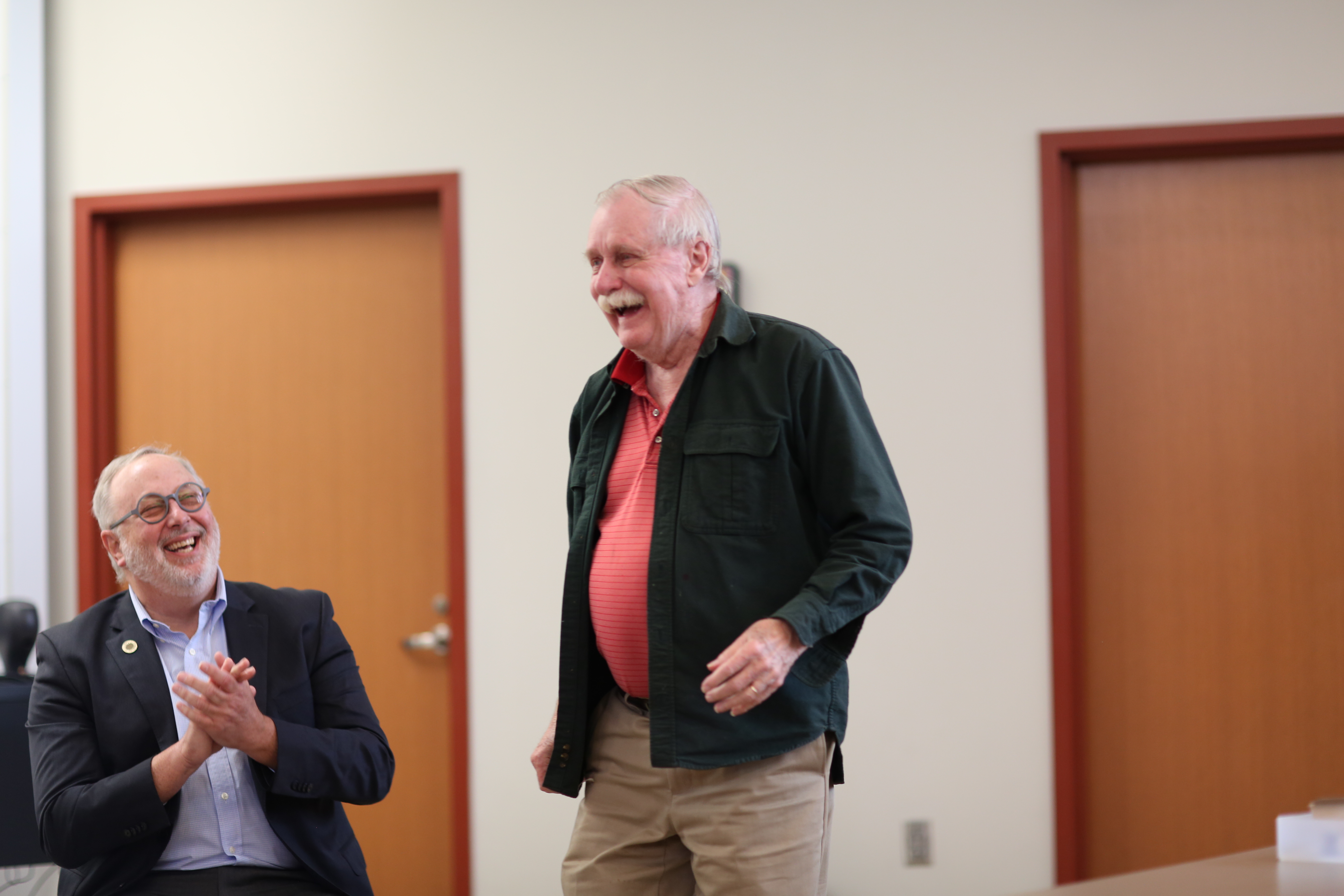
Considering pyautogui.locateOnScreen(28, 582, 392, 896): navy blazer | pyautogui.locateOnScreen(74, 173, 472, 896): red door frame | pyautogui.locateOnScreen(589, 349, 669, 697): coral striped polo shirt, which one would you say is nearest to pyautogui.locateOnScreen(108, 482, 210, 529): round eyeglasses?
pyautogui.locateOnScreen(28, 582, 392, 896): navy blazer

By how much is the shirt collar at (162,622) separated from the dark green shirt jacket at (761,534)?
25.7 inches

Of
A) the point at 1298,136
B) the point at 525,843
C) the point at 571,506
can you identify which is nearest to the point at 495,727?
the point at 525,843

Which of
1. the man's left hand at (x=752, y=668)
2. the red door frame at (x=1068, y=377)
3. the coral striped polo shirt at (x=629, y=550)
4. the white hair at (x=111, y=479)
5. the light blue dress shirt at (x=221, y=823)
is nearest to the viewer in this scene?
the man's left hand at (x=752, y=668)

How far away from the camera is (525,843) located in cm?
307

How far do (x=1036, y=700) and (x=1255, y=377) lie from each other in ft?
3.33

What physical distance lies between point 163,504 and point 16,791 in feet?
2.20

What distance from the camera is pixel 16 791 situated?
2.08 meters

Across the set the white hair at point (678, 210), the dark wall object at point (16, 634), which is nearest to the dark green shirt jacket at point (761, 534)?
the white hair at point (678, 210)

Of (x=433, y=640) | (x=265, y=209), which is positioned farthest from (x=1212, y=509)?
(x=265, y=209)

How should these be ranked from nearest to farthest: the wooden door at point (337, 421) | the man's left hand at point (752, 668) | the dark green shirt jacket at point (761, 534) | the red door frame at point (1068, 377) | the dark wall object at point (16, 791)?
1. the man's left hand at point (752, 668)
2. the dark green shirt jacket at point (761, 534)
3. the dark wall object at point (16, 791)
4. the red door frame at point (1068, 377)
5. the wooden door at point (337, 421)

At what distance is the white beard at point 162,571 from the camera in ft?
6.07

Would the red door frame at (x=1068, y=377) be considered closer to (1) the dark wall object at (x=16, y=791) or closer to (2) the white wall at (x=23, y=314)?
(1) the dark wall object at (x=16, y=791)

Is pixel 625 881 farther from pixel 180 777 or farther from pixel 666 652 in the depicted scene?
pixel 180 777

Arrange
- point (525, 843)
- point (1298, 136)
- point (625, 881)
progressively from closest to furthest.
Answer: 1. point (625, 881)
2. point (1298, 136)
3. point (525, 843)
